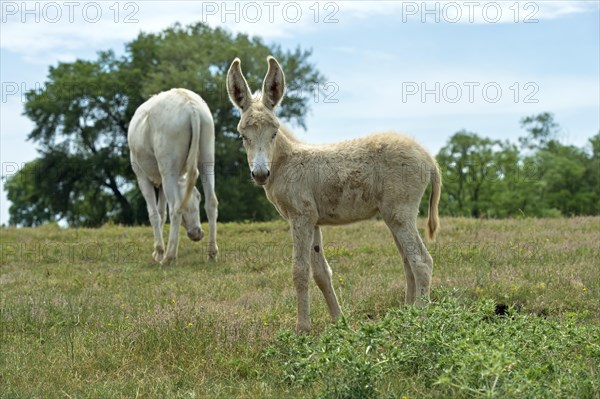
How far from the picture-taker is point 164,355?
22.0 ft

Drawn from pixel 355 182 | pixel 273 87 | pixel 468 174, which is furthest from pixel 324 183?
pixel 468 174

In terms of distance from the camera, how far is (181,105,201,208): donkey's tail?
12961 millimetres

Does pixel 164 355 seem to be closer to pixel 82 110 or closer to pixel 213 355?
pixel 213 355

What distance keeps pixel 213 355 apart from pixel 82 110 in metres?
42.7

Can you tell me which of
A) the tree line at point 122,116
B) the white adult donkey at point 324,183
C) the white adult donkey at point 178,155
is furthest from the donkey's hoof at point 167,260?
the tree line at point 122,116

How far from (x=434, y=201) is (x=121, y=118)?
41.3m

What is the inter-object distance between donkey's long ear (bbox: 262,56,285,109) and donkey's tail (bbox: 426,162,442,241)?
1944 millimetres

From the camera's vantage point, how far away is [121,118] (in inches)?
1845

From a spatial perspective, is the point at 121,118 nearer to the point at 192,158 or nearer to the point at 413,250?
the point at 192,158

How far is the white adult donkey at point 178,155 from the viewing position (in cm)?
1334

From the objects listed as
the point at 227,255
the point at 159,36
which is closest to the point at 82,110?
the point at 159,36

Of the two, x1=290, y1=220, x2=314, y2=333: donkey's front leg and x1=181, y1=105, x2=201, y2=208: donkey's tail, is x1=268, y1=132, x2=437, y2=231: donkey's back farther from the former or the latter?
A: x1=181, y1=105, x2=201, y2=208: donkey's tail

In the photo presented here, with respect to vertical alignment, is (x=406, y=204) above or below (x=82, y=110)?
below

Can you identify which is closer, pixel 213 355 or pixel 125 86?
pixel 213 355
